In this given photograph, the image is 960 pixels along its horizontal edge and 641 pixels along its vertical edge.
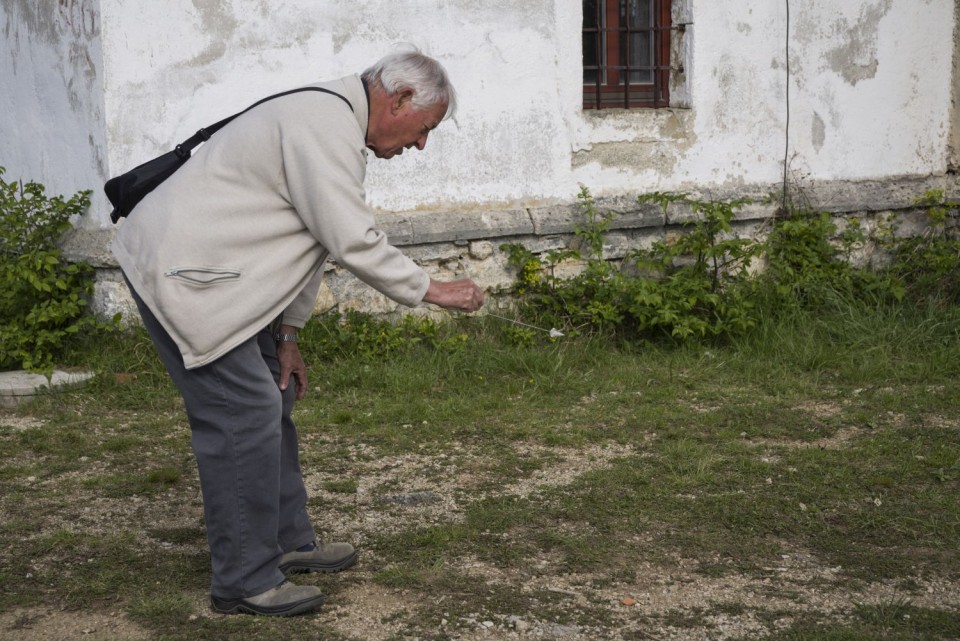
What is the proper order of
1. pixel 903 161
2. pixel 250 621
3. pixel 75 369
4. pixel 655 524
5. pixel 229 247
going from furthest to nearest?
pixel 903 161
pixel 75 369
pixel 655 524
pixel 250 621
pixel 229 247

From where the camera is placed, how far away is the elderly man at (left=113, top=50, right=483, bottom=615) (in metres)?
2.99

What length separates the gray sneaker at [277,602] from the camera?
3.24m

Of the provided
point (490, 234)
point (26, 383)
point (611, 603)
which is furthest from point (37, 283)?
point (611, 603)

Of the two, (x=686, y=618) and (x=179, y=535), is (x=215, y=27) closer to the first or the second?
(x=179, y=535)

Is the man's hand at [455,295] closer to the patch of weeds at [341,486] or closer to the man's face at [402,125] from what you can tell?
the man's face at [402,125]

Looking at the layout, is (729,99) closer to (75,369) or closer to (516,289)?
(516,289)

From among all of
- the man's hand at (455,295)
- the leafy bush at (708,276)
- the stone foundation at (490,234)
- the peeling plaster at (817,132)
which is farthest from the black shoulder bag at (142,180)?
the peeling plaster at (817,132)

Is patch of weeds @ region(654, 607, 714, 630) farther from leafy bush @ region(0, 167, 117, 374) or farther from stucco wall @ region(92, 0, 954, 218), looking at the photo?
leafy bush @ region(0, 167, 117, 374)

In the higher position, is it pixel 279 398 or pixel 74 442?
pixel 279 398

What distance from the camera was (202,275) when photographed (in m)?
2.98

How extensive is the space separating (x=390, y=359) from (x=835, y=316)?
283 centimetres

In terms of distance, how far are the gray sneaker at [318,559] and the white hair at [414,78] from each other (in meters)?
1.52

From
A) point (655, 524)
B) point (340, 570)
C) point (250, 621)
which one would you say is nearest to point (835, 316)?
A: point (655, 524)

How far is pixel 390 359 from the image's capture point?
620 cm
